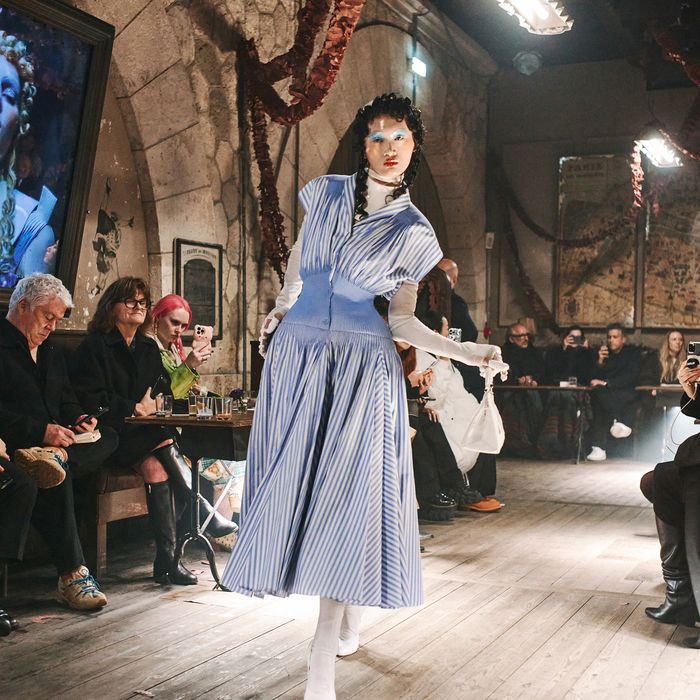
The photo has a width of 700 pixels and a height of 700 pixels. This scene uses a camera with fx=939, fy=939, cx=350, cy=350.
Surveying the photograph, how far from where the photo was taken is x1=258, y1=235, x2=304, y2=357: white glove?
270 cm

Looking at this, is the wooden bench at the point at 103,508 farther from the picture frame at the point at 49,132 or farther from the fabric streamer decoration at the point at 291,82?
the fabric streamer decoration at the point at 291,82

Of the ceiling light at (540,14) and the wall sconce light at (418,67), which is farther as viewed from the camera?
the wall sconce light at (418,67)

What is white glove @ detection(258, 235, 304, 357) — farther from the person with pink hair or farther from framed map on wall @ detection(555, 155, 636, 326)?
framed map on wall @ detection(555, 155, 636, 326)

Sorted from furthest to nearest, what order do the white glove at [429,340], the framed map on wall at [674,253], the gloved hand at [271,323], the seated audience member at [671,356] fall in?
the framed map on wall at [674,253]
the seated audience member at [671,356]
the gloved hand at [271,323]
the white glove at [429,340]

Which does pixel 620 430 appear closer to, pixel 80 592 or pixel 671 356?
pixel 671 356

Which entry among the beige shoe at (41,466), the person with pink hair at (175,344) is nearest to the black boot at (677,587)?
the beige shoe at (41,466)

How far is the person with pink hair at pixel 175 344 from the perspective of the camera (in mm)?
4660

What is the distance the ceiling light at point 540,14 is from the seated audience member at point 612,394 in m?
4.50

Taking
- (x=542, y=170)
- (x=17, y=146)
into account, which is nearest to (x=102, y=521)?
(x=17, y=146)

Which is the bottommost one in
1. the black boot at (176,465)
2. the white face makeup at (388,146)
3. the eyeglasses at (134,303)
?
the black boot at (176,465)

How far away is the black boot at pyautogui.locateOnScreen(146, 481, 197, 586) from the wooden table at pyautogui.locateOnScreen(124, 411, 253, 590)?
4 cm

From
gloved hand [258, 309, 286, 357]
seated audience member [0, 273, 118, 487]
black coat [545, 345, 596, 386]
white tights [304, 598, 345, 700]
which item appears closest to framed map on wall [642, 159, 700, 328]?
black coat [545, 345, 596, 386]

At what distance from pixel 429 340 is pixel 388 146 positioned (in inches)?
22.3

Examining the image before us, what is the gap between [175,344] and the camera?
16.2 feet
